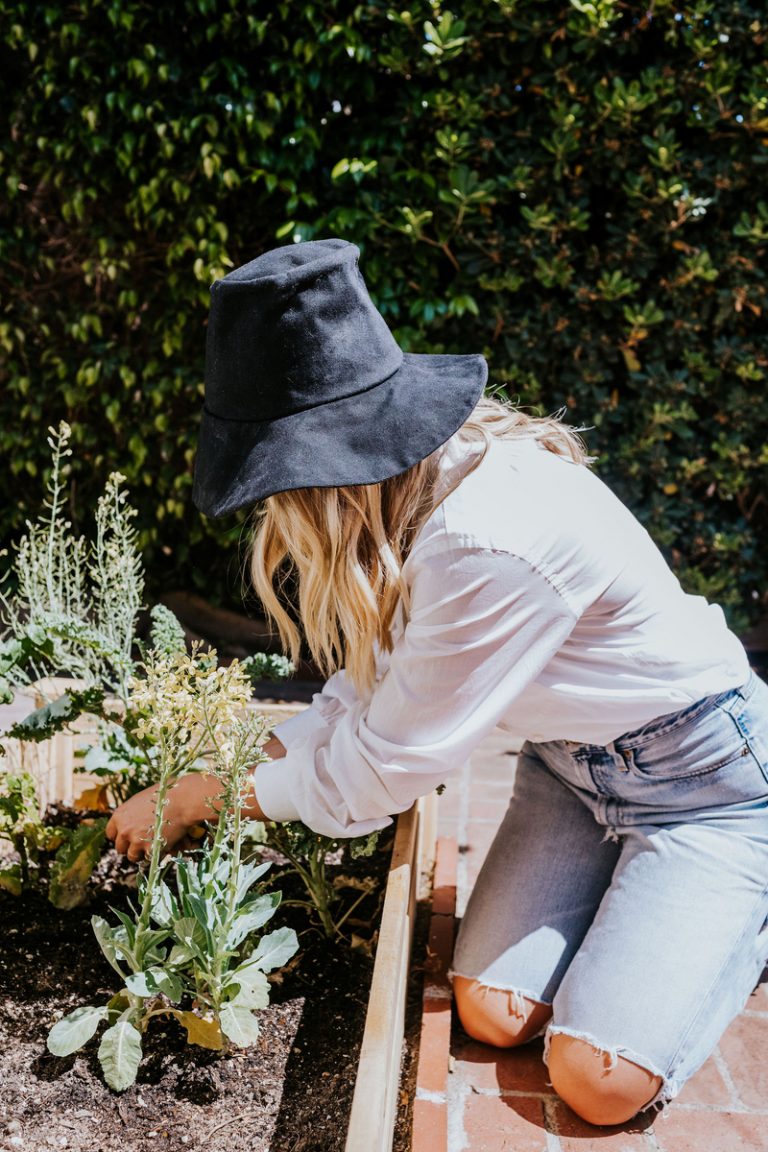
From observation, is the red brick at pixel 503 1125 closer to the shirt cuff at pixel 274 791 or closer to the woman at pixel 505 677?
the woman at pixel 505 677

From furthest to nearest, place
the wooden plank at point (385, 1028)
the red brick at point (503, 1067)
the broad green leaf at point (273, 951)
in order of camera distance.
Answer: the red brick at point (503, 1067), the broad green leaf at point (273, 951), the wooden plank at point (385, 1028)

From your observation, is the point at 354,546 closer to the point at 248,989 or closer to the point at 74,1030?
the point at 248,989

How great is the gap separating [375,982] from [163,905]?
A: 1.35 ft

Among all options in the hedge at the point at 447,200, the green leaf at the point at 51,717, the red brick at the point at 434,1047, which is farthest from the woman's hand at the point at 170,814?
the hedge at the point at 447,200

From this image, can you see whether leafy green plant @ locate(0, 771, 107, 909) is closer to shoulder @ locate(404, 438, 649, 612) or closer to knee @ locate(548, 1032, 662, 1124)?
shoulder @ locate(404, 438, 649, 612)

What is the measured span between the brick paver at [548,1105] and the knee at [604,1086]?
0.04 m

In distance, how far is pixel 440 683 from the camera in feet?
5.39

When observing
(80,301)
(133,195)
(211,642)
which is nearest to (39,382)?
(80,301)

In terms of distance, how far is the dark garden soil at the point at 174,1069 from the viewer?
1.51 meters

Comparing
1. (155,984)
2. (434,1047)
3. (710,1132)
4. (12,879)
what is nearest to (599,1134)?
(710,1132)

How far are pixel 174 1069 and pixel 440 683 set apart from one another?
0.80 m

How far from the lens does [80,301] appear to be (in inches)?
160

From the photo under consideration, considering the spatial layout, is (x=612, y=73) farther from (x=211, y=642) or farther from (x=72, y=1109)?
(x=72, y=1109)

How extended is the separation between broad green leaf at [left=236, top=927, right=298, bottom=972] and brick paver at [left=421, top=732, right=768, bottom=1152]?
0.32 m
